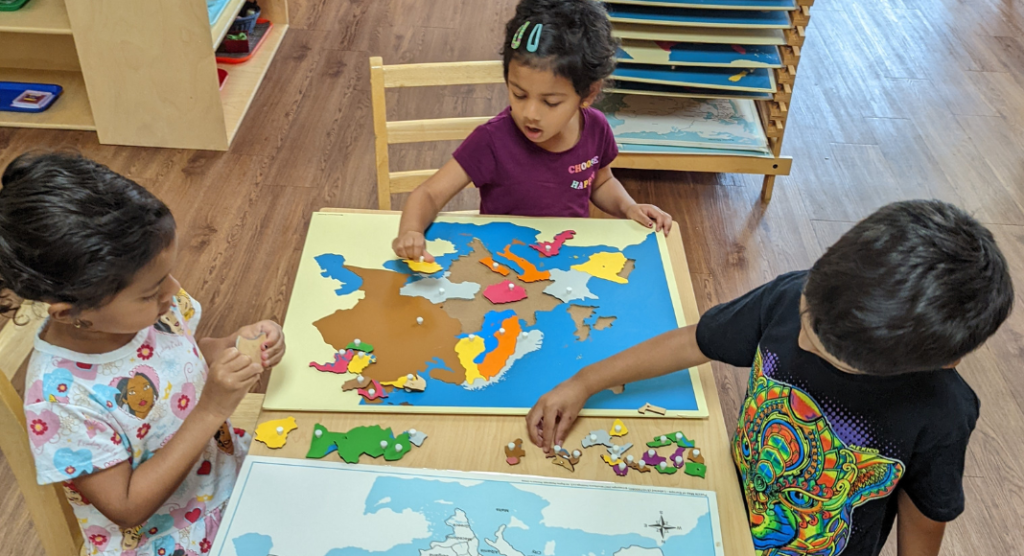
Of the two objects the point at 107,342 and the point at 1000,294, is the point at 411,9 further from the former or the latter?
the point at 1000,294

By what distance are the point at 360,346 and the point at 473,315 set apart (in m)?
0.18

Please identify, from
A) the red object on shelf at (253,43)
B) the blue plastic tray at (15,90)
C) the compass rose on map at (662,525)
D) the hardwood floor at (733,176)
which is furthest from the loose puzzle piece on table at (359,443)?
the red object on shelf at (253,43)

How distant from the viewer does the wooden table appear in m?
1.01

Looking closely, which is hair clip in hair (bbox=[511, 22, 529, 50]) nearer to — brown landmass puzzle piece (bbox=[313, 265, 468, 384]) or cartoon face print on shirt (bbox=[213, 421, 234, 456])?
brown landmass puzzle piece (bbox=[313, 265, 468, 384])

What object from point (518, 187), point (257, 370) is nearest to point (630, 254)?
point (518, 187)

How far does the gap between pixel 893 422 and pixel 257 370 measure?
0.79m

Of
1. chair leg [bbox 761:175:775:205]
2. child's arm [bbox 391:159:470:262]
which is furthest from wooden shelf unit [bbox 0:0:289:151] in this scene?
chair leg [bbox 761:175:775:205]

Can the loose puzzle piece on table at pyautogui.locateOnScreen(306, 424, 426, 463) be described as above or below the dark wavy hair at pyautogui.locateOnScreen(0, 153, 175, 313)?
below

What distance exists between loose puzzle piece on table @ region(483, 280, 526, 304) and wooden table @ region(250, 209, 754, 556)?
236mm

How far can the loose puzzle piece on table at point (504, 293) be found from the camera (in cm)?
126

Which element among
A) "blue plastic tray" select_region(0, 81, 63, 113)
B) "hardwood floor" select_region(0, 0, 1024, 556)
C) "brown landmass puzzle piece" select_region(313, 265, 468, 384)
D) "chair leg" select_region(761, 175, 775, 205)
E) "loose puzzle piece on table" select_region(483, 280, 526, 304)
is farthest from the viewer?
"blue plastic tray" select_region(0, 81, 63, 113)

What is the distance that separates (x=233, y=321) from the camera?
2244 mm

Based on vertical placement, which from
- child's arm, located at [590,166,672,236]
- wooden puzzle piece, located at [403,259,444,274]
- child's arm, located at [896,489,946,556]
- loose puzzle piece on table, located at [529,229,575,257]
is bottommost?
child's arm, located at [590,166,672,236]

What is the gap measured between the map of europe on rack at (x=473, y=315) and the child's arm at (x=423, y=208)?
2cm
